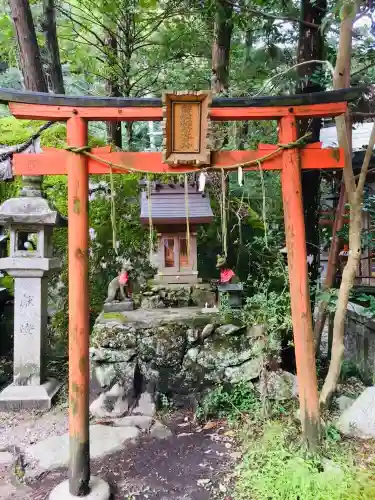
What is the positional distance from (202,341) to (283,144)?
9.16 feet

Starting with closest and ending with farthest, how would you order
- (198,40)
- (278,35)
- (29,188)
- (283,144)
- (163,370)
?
(283,144), (163,370), (29,188), (278,35), (198,40)

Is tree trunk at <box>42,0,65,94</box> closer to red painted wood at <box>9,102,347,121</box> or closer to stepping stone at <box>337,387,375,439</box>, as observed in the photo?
red painted wood at <box>9,102,347,121</box>

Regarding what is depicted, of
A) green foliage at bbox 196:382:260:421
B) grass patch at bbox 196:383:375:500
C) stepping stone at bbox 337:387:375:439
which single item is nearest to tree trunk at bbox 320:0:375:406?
stepping stone at bbox 337:387:375:439

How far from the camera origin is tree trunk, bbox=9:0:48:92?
668cm

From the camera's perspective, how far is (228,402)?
503 cm

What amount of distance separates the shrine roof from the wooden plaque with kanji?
1889 millimetres

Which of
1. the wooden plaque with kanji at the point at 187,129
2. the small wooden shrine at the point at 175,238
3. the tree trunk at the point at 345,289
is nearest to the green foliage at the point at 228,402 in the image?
the tree trunk at the point at 345,289

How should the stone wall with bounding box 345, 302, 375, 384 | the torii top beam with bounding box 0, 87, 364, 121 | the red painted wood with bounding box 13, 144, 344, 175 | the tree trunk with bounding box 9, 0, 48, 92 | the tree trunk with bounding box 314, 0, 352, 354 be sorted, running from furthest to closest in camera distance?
the tree trunk with bounding box 9, 0, 48, 92, the stone wall with bounding box 345, 302, 375, 384, the tree trunk with bounding box 314, 0, 352, 354, the red painted wood with bounding box 13, 144, 344, 175, the torii top beam with bounding box 0, 87, 364, 121

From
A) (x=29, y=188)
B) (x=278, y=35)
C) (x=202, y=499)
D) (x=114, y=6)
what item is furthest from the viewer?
(x=114, y=6)

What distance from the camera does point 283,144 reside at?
3.67 m

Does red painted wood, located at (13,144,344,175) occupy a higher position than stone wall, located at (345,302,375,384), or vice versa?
red painted wood, located at (13,144,344,175)

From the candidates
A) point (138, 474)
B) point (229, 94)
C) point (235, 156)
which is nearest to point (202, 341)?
point (138, 474)

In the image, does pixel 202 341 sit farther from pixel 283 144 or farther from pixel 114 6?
pixel 114 6

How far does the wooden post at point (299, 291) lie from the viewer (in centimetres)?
364
